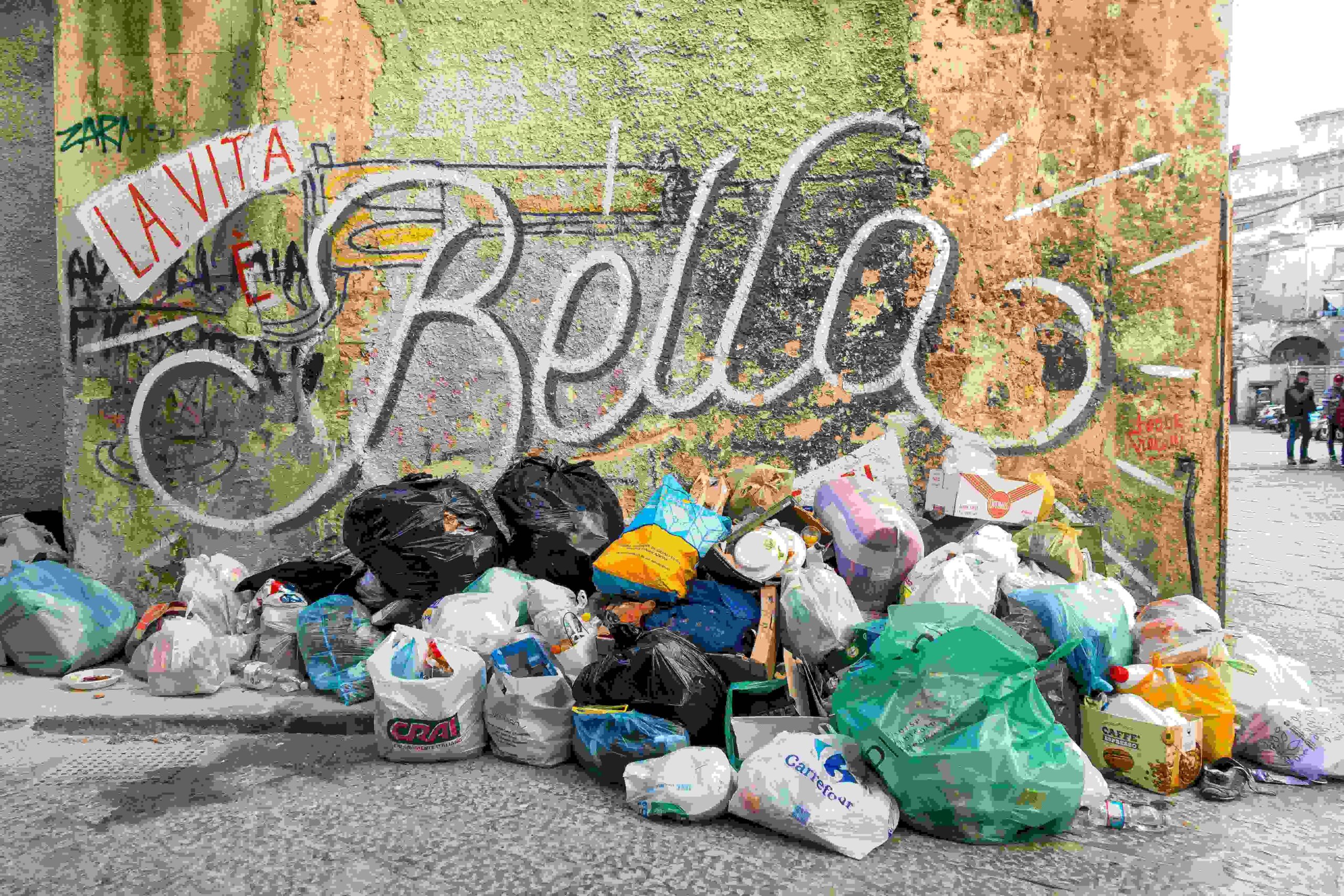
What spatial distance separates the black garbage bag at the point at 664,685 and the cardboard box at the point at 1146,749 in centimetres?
120

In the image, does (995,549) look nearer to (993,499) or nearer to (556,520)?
(993,499)

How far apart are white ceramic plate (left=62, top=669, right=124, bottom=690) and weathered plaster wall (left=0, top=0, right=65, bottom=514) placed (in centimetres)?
183

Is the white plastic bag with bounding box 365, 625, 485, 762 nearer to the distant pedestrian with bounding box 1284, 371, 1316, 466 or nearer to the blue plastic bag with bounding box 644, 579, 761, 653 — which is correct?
the blue plastic bag with bounding box 644, 579, 761, 653

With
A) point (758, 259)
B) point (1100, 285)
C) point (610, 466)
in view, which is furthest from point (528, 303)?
point (1100, 285)

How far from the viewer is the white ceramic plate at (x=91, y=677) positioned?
130 inches

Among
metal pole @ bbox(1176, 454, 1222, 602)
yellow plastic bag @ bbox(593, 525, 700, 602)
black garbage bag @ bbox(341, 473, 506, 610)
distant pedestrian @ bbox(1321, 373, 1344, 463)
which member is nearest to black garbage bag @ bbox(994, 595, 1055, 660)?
yellow plastic bag @ bbox(593, 525, 700, 602)

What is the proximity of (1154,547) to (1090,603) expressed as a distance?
1.10 meters

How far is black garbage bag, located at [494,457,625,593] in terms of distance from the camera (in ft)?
11.1

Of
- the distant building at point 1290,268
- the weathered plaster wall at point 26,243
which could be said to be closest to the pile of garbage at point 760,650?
the weathered plaster wall at point 26,243

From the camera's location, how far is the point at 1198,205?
370 cm

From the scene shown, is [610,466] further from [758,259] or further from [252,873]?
[252,873]

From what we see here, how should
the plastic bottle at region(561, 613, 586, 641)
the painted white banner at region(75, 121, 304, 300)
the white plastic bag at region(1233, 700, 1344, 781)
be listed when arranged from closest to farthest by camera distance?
the white plastic bag at region(1233, 700, 1344, 781) < the plastic bottle at region(561, 613, 586, 641) < the painted white banner at region(75, 121, 304, 300)

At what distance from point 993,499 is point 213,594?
3466 mm

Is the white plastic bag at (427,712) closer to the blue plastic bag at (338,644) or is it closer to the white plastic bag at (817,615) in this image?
the blue plastic bag at (338,644)
